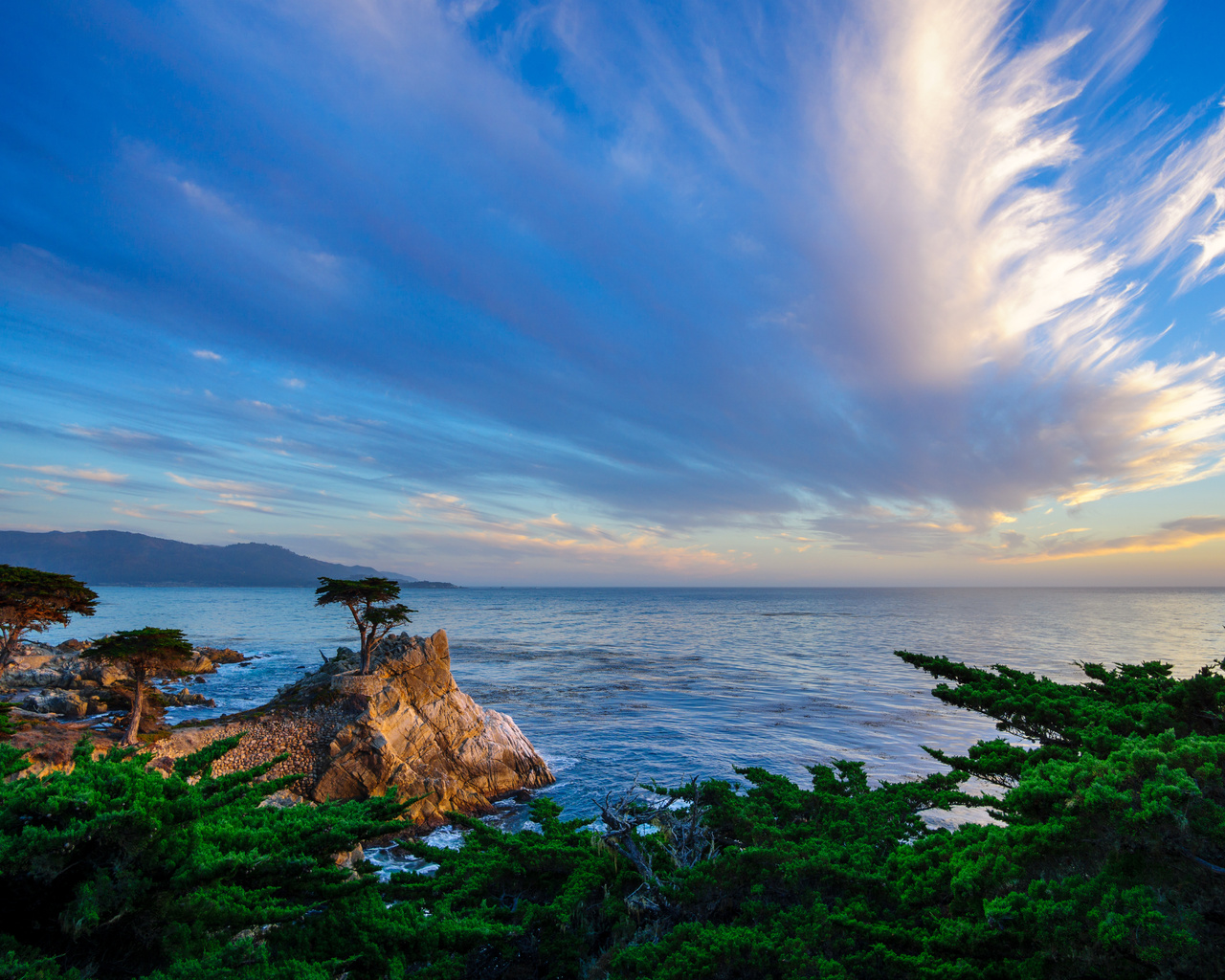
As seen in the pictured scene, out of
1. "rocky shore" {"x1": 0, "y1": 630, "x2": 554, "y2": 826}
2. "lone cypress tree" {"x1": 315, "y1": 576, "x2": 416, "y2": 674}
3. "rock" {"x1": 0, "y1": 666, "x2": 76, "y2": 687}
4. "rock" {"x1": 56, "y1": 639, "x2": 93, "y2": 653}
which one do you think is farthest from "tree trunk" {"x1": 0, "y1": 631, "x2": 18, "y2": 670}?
"rock" {"x1": 56, "y1": 639, "x2": 93, "y2": 653}

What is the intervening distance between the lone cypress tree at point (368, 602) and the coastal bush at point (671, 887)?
59.1 ft

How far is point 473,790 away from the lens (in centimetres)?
1852

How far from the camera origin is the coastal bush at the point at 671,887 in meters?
4.57

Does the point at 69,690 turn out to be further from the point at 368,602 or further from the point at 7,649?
the point at 368,602

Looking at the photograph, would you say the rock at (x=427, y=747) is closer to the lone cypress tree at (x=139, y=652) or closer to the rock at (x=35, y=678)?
the lone cypress tree at (x=139, y=652)

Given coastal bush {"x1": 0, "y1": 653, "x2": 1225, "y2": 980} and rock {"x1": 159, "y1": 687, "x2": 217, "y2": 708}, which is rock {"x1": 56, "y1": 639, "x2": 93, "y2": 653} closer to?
rock {"x1": 159, "y1": 687, "x2": 217, "y2": 708}

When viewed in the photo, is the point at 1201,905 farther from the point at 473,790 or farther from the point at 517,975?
the point at 473,790

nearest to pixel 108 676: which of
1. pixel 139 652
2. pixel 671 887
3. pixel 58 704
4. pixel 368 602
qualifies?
pixel 58 704

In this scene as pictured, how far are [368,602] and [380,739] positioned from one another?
368 inches

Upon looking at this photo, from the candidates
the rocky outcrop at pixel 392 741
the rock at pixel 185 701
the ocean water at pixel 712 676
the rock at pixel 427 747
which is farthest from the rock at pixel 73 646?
the rock at pixel 427 747

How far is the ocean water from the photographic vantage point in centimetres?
2300

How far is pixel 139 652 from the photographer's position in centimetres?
1827

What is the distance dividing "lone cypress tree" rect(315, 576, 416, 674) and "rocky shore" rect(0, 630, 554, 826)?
82.7 inches

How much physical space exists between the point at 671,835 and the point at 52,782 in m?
8.76
